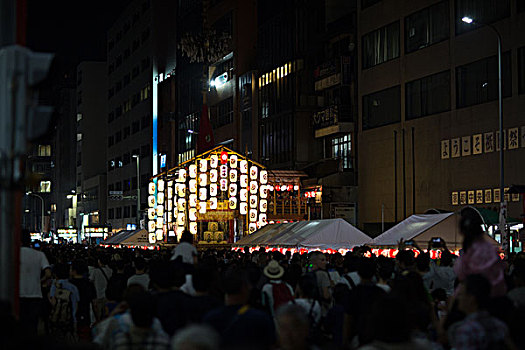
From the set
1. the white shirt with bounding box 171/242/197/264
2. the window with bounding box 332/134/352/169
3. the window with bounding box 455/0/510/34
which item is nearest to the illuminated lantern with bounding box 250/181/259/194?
the window with bounding box 332/134/352/169

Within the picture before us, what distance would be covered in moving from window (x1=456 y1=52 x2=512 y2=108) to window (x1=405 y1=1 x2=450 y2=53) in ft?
9.41

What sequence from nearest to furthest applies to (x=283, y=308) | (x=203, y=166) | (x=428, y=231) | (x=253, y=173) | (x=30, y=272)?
(x=283, y=308)
(x=30, y=272)
(x=428, y=231)
(x=203, y=166)
(x=253, y=173)

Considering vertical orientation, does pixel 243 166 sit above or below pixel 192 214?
above

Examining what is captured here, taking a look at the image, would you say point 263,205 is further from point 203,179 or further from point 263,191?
point 203,179

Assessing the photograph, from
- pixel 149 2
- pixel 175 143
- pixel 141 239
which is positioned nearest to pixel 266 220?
pixel 141 239

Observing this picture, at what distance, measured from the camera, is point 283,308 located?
652cm

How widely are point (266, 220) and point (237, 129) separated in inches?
771

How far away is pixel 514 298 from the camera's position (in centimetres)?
1036

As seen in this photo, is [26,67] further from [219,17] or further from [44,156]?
[44,156]

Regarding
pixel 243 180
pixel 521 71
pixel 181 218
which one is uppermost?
pixel 521 71

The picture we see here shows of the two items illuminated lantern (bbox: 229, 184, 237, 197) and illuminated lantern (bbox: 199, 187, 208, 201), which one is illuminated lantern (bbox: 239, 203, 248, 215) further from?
illuminated lantern (bbox: 199, 187, 208, 201)

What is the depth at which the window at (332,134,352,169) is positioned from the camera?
53.6m

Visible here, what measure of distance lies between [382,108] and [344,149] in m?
5.68

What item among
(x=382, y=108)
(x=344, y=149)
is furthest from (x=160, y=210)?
(x=382, y=108)
